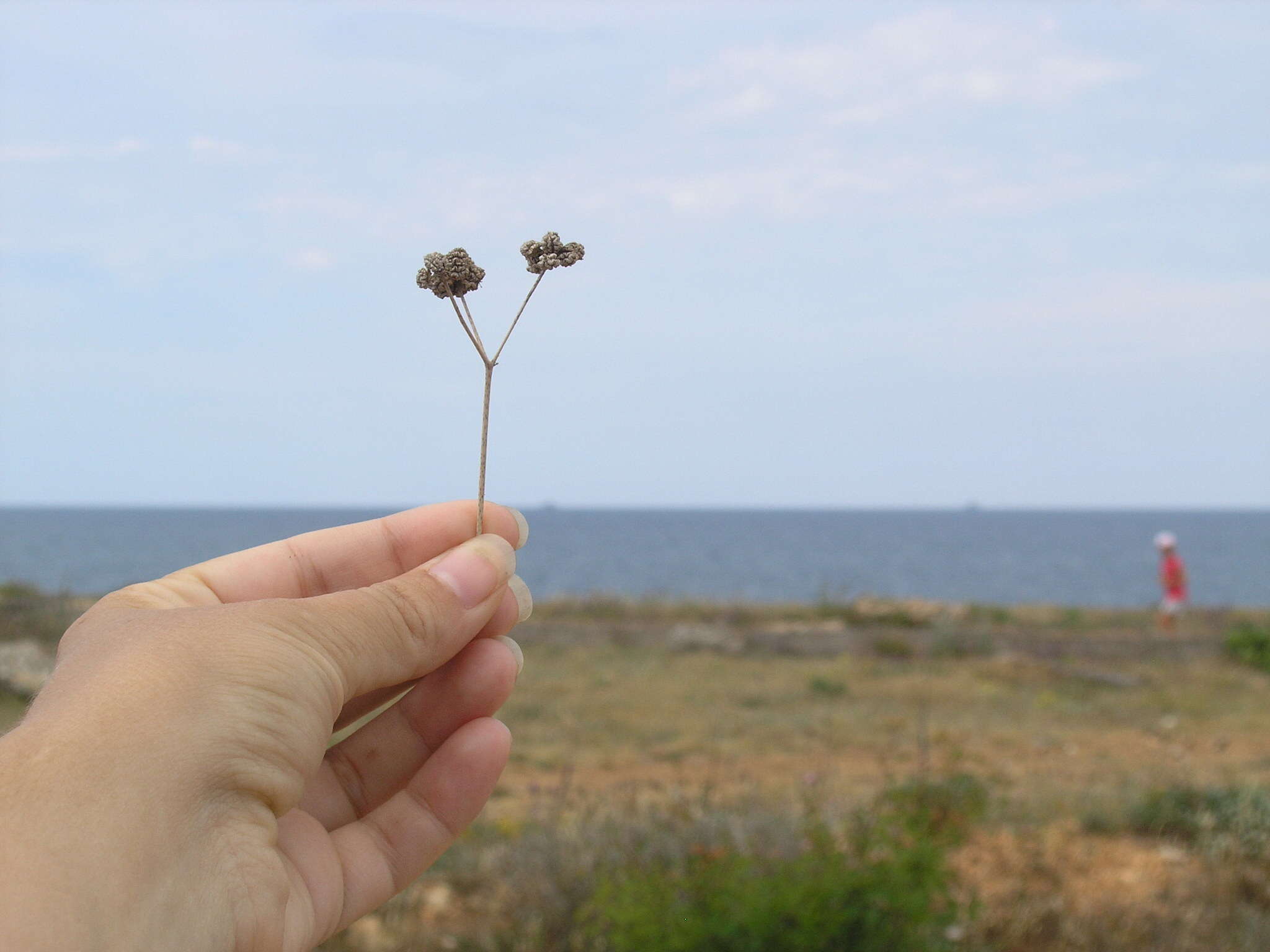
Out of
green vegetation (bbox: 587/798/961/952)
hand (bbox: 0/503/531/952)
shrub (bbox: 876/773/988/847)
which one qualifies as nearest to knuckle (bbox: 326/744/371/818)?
hand (bbox: 0/503/531/952)

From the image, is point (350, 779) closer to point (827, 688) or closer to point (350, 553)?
point (350, 553)

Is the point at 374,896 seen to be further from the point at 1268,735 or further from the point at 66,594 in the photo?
the point at 66,594

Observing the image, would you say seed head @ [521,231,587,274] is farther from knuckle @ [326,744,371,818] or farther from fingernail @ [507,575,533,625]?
knuckle @ [326,744,371,818]

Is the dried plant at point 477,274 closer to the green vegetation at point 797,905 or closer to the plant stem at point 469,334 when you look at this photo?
the plant stem at point 469,334

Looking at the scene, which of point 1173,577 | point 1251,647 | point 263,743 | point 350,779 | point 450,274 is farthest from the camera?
point 1173,577

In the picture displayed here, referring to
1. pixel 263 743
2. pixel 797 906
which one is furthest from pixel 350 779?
pixel 797 906

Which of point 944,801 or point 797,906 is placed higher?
point 797,906
